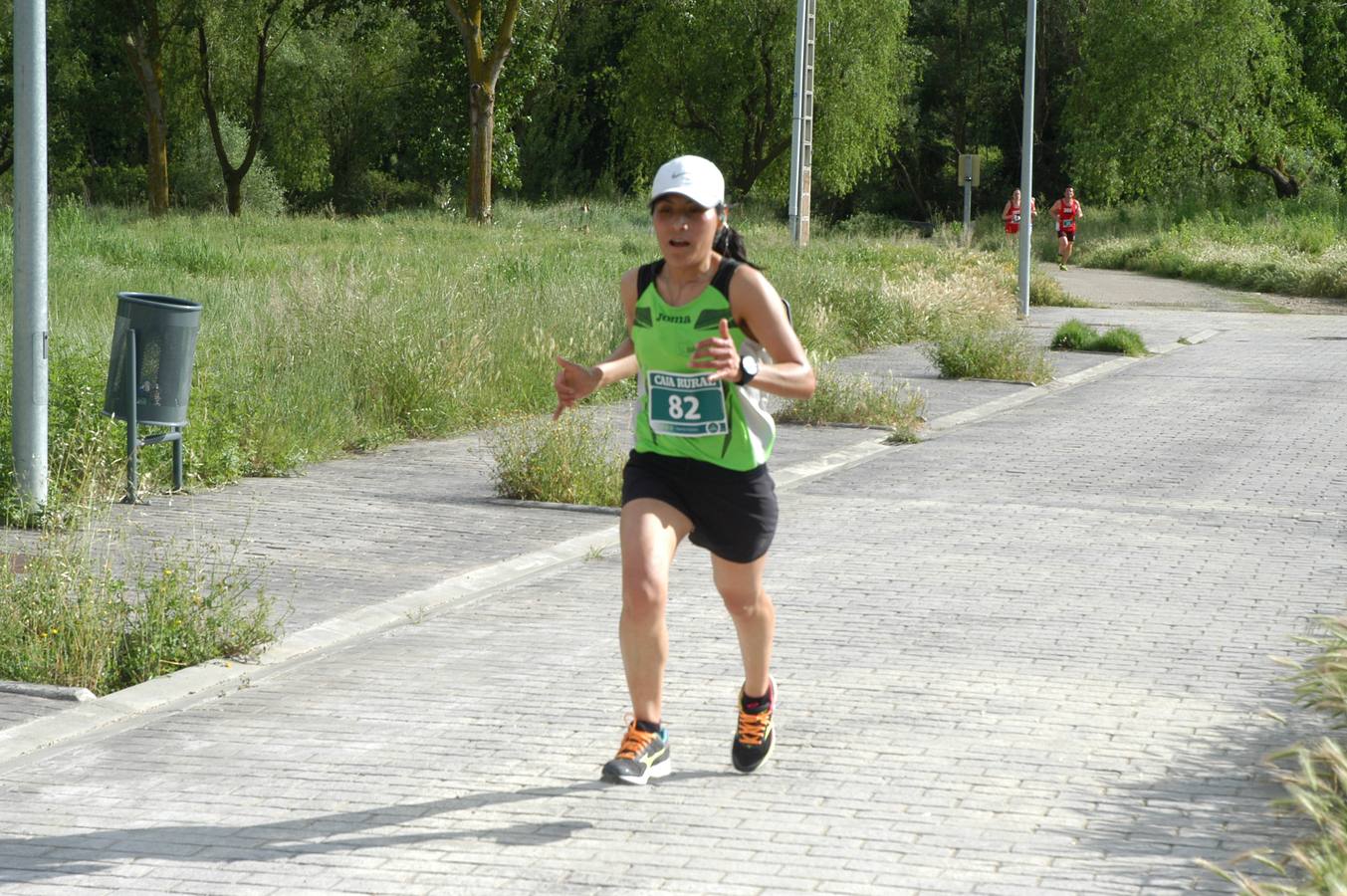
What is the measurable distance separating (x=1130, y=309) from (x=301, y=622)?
96.6ft

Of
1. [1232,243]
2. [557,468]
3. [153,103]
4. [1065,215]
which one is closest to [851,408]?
[557,468]

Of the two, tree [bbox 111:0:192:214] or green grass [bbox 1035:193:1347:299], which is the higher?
tree [bbox 111:0:192:214]

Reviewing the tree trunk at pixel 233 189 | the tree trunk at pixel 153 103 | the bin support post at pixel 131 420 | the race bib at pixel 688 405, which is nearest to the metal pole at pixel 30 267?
the bin support post at pixel 131 420

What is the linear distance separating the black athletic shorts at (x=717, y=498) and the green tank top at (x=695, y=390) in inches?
1.4

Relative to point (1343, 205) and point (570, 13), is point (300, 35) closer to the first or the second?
point (570, 13)

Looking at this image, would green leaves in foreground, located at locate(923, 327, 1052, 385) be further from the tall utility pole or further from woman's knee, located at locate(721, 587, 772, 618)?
woman's knee, located at locate(721, 587, 772, 618)

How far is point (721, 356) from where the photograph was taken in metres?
4.97

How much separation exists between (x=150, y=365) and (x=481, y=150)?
3347cm

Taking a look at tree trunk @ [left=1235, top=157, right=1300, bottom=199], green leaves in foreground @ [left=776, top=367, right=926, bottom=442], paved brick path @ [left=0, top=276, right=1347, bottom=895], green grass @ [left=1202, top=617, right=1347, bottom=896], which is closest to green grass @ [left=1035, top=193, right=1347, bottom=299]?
tree trunk @ [left=1235, top=157, right=1300, bottom=199]

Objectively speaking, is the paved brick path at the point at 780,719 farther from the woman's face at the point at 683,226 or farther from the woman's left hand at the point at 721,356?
the woman's face at the point at 683,226

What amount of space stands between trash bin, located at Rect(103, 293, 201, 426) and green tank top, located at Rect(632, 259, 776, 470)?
6.23 meters

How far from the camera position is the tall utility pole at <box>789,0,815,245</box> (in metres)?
29.5

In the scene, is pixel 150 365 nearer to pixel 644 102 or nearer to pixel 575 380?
pixel 575 380

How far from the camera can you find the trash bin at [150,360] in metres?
11.0
